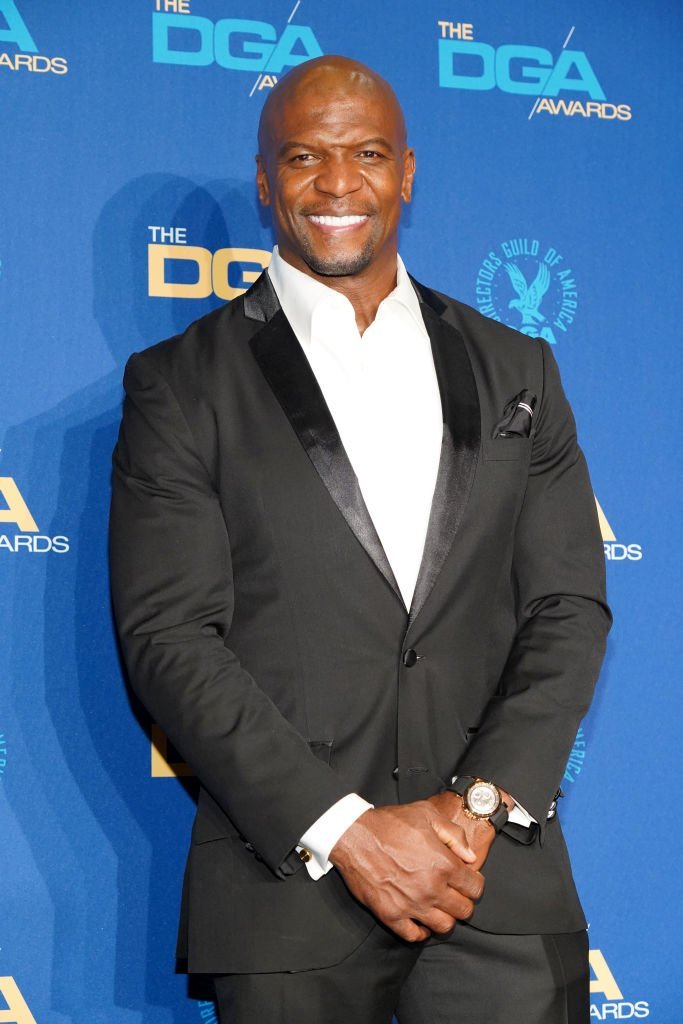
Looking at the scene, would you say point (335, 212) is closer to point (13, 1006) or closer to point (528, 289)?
point (528, 289)

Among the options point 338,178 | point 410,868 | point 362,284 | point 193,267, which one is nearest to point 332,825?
point 410,868

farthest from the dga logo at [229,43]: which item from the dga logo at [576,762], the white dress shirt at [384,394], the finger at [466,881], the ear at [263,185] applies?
the finger at [466,881]

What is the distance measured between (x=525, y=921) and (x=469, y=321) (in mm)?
1077

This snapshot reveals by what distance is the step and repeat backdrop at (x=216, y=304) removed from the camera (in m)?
2.75

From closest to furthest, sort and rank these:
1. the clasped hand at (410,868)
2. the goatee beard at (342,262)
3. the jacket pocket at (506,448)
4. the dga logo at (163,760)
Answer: the clasped hand at (410,868) → the jacket pocket at (506,448) → the goatee beard at (342,262) → the dga logo at (163,760)

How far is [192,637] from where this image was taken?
84.5 inches

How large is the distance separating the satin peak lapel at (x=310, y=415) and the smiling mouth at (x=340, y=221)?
0.16 m

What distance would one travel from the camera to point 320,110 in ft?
7.88

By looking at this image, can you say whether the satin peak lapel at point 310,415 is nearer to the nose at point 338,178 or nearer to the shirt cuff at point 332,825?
the nose at point 338,178

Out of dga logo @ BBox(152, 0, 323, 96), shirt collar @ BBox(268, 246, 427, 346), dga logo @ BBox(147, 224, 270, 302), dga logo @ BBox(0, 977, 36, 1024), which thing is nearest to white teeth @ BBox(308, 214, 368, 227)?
shirt collar @ BBox(268, 246, 427, 346)

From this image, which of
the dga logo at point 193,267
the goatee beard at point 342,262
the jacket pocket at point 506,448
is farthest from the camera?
the dga logo at point 193,267

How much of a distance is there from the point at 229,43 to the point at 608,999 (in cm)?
229

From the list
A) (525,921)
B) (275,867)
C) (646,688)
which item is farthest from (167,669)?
(646,688)

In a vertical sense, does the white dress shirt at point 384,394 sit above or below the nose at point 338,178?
below
